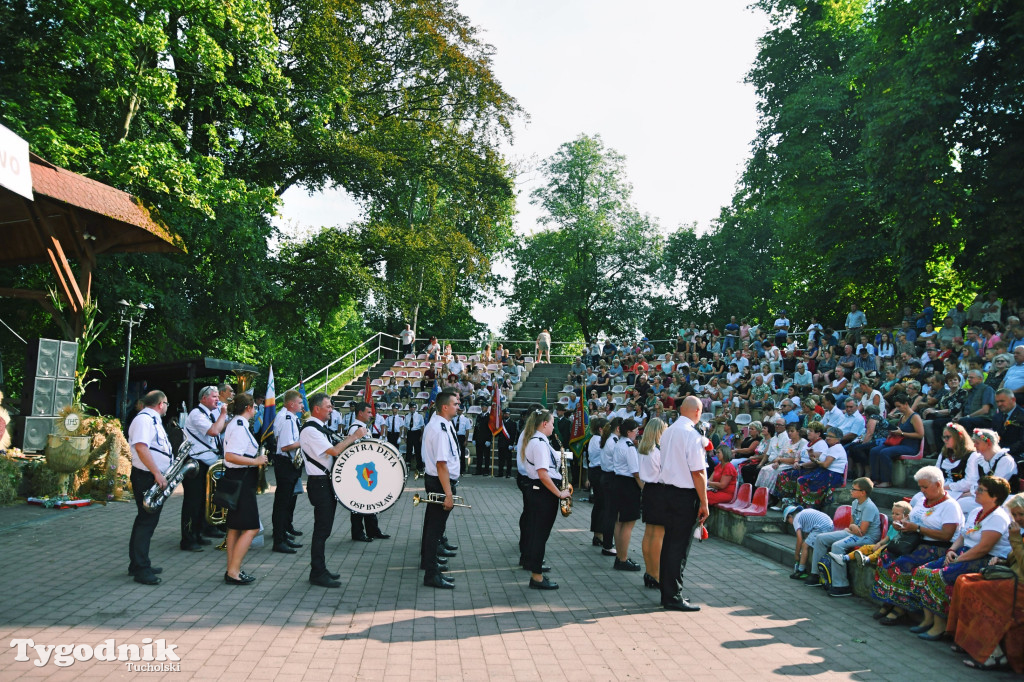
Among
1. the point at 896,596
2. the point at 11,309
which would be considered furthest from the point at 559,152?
the point at 896,596

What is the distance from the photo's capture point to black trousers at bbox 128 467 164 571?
7387 millimetres

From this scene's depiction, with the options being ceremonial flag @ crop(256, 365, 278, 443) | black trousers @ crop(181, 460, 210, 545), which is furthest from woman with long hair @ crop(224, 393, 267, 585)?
ceremonial flag @ crop(256, 365, 278, 443)

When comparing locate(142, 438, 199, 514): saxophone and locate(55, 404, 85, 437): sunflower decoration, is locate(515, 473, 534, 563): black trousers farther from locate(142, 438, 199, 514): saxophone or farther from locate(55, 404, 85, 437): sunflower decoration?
locate(55, 404, 85, 437): sunflower decoration

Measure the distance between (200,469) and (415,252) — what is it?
2128 centimetres

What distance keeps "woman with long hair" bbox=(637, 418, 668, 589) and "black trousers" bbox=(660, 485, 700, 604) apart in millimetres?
133

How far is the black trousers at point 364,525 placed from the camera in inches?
409

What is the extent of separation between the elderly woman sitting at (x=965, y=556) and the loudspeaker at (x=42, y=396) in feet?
43.0

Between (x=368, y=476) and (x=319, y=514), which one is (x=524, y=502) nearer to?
(x=368, y=476)

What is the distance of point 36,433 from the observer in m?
12.9

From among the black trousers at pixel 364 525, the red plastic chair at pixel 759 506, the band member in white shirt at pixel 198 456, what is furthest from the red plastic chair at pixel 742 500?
the band member in white shirt at pixel 198 456

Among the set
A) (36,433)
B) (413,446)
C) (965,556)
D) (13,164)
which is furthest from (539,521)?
(413,446)

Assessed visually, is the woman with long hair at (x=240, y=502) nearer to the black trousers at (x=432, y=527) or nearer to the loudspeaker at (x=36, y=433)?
the black trousers at (x=432, y=527)

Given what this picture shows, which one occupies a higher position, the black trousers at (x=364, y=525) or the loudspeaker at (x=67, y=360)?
the loudspeaker at (x=67, y=360)

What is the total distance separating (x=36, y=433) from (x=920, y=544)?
42.6ft
